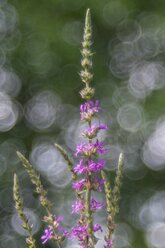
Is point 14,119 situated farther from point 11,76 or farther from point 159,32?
point 159,32

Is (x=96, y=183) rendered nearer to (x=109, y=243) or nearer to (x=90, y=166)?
(x=90, y=166)

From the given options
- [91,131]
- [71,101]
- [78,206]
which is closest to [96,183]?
[78,206]

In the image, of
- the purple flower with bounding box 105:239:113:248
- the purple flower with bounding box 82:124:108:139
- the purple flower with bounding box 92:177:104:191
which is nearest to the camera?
the purple flower with bounding box 105:239:113:248

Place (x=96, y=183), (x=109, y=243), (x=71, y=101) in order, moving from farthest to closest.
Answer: (x=71, y=101) → (x=96, y=183) → (x=109, y=243)

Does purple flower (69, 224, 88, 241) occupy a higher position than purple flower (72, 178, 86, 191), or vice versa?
purple flower (72, 178, 86, 191)

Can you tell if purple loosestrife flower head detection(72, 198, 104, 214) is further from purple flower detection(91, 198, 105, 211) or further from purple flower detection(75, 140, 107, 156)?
purple flower detection(75, 140, 107, 156)

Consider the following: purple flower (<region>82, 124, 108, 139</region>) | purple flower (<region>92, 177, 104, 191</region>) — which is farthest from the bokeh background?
purple flower (<region>92, 177, 104, 191</region>)

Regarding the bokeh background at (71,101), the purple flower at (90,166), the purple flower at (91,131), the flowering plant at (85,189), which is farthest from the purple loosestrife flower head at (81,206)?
the bokeh background at (71,101)

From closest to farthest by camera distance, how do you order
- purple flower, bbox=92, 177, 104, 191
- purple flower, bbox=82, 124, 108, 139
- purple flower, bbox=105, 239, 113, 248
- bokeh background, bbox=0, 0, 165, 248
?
purple flower, bbox=105, 239, 113, 248
purple flower, bbox=92, 177, 104, 191
purple flower, bbox=82, 124, 108, 139
bokeh background, bbox=0, 0, 165, 248

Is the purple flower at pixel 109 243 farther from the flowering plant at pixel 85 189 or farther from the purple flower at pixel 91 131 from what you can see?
the purple flower at pixel 91 131
